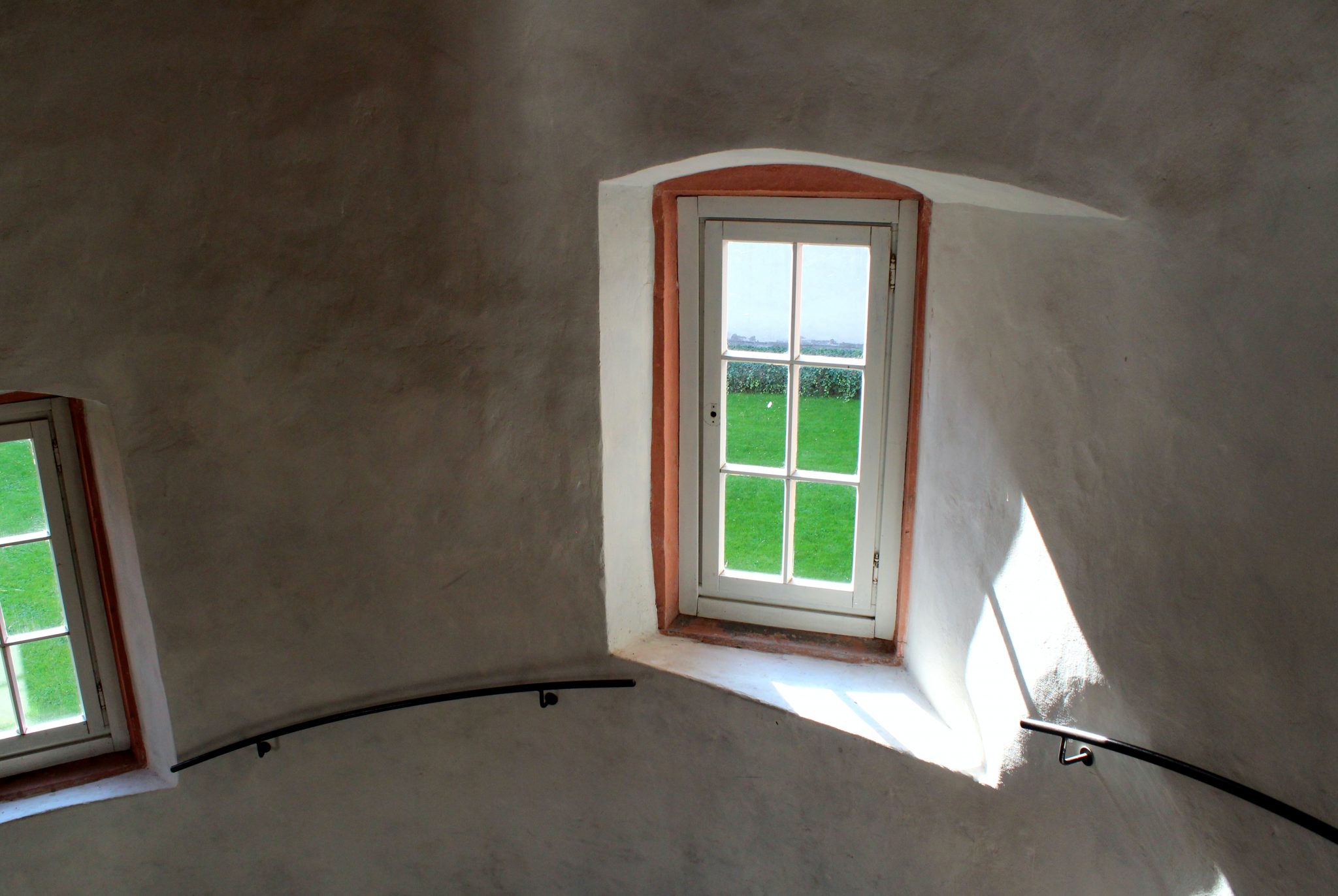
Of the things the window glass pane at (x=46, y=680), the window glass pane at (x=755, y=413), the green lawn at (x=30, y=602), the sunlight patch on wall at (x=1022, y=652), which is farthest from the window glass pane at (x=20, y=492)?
the sunlight patch on wall at (x=1022, y=652)

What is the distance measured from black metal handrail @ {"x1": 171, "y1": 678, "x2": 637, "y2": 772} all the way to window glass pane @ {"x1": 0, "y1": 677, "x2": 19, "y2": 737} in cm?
58

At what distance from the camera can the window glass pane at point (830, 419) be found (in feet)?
10.2

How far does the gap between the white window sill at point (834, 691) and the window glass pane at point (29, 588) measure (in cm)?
179

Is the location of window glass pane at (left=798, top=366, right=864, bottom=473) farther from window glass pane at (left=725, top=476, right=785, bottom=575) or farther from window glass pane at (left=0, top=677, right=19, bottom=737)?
window glass pane at (left=0, top=677, right=19, bottom=737)

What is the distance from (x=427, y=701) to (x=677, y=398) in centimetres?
122

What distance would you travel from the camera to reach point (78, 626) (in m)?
3.30

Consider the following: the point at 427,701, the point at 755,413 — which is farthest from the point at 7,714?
the point at 755,413

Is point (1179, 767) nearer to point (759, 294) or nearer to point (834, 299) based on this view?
point (834, 299)

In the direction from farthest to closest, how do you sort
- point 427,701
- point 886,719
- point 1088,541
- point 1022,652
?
point 427,701 < point 886,719 < point 1022,652 < point 1088,541

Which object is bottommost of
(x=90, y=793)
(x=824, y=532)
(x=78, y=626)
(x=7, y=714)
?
(x=90, y=793)

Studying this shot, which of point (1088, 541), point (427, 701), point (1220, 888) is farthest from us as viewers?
point (427, 701)

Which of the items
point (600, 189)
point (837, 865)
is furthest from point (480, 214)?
point (837, 865)

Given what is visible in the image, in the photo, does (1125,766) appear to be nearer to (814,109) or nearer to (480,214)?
(814,109)

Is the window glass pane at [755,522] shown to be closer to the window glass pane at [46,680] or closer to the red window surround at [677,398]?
the red window surround at [677,398]
